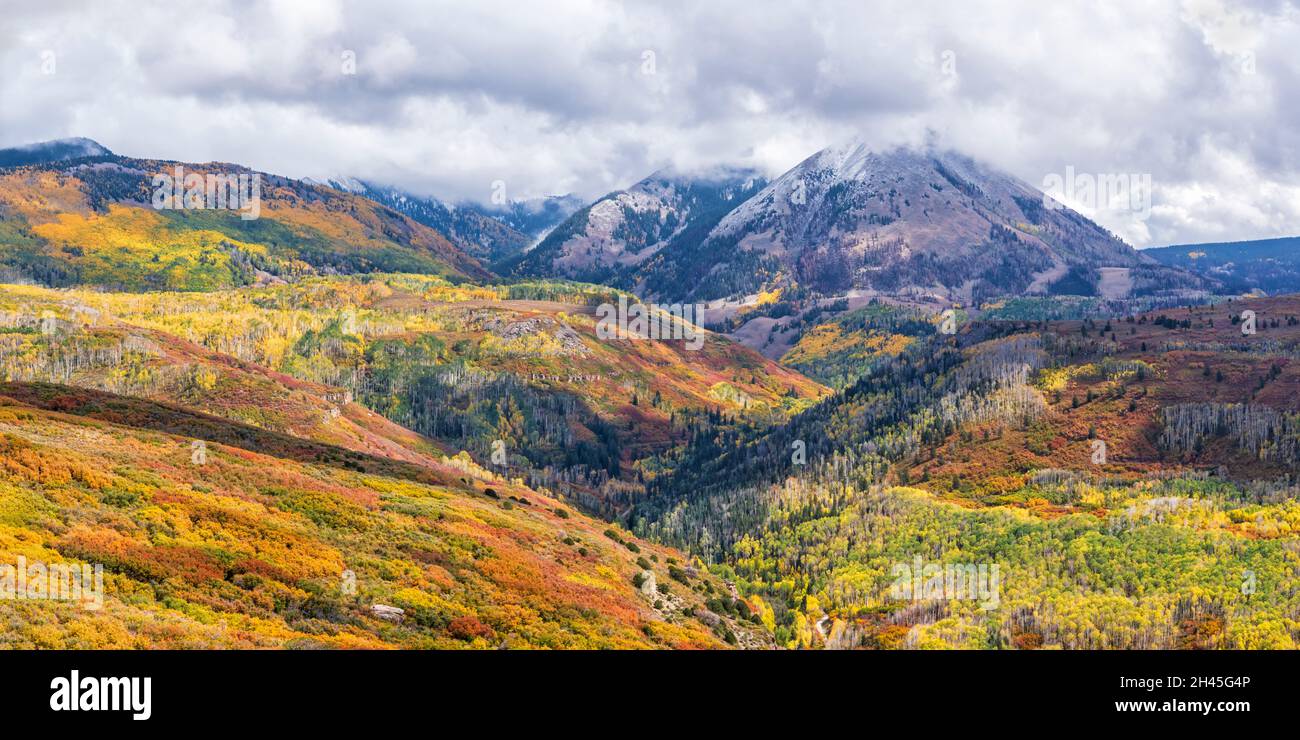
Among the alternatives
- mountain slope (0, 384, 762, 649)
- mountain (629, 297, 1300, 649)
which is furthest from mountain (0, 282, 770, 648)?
mountain (629, 297, 1300, 649)

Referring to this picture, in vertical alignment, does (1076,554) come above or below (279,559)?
below

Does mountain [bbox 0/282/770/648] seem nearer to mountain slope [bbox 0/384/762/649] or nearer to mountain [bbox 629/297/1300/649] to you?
mountain slope [bbox 0/384/762/649]

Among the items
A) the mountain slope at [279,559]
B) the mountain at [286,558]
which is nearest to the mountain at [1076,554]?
the mountain at [286,558]

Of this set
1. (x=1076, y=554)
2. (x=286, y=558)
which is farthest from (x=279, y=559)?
(x=1076, y=554)

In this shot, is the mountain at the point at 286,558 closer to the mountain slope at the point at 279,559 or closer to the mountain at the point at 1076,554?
the mountain slope at the point at 279,559

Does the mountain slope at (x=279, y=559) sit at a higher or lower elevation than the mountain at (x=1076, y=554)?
higher

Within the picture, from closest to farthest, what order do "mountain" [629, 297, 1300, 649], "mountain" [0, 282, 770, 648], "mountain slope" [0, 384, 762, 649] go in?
"mountain slope" [0, 384, 762, 649] < "mountain" [0, 282, 770, 648] < "mountain" [629, 297, 1300, 649]

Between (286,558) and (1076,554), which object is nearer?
(286,558)

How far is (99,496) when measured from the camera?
62.1 m

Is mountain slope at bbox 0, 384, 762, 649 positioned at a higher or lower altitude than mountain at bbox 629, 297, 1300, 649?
higher

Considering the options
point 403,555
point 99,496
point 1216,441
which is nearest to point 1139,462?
point 1216,441

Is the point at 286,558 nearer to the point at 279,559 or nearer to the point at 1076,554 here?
the point at 279,559
